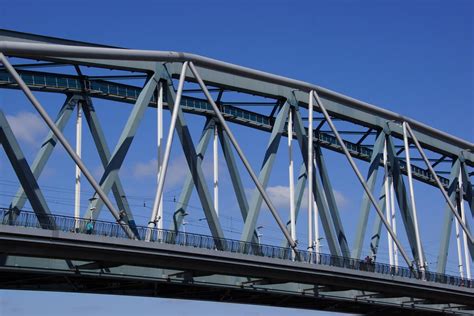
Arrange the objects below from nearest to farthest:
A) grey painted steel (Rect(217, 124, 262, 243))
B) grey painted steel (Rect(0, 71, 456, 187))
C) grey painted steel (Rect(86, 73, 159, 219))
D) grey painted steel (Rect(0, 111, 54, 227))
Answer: grey painted steel (Rect(0, 111, 54, 227)) < grey painted steel (Rect(86, 73, 159, 219)) < grey painted steel (Rect(0, 71, 456, 187)) < grey painted steel (Rect(217, 124, 262, 243))

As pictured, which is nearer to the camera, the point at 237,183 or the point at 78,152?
the point at 78,152

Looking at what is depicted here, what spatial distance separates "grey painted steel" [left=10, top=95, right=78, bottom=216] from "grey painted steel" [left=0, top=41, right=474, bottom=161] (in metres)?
7.17

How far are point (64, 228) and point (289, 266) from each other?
12.6m

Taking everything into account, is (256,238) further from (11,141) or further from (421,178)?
(421,178)

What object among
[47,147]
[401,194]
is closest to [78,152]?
[47,147]

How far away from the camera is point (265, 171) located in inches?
2169

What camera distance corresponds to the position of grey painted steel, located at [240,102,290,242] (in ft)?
166

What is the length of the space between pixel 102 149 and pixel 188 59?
7211 mm

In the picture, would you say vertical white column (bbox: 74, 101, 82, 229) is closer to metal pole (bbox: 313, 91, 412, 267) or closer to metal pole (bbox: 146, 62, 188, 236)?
metal pole (bbox: 146, 62, 188, 236)

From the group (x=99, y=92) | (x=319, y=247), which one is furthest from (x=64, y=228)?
(x=319, y=247)

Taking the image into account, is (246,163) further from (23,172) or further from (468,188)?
(468,188)

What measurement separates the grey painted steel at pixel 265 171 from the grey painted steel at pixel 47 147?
458 inches

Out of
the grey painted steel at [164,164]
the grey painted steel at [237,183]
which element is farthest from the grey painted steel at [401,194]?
the grey painted steel at [164,164]

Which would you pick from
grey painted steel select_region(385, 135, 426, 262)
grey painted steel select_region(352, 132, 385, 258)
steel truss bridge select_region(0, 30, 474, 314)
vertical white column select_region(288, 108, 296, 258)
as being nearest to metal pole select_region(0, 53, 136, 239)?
steel truss bridge select_region(0, 30, 474, 314)
